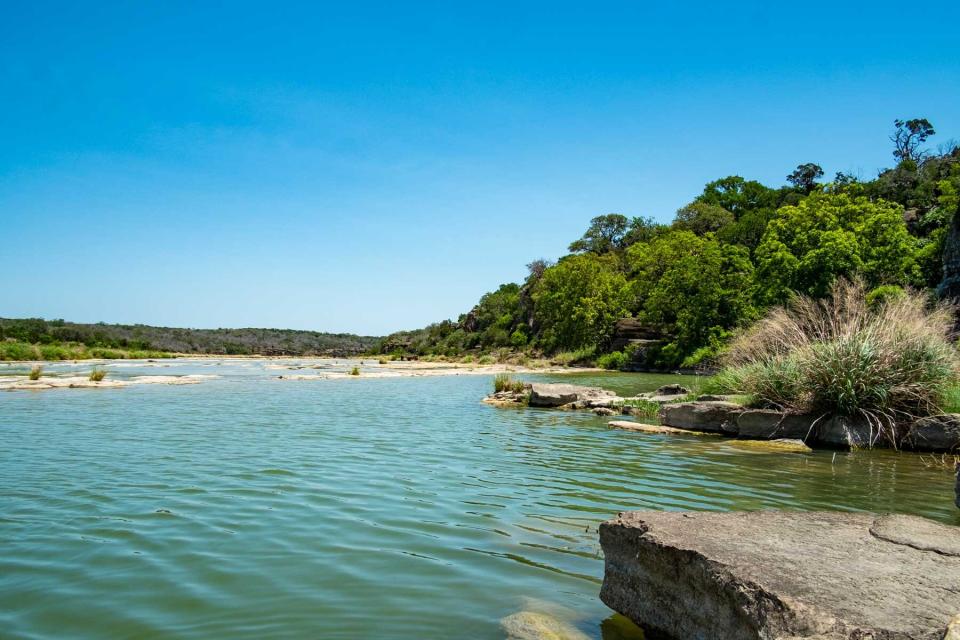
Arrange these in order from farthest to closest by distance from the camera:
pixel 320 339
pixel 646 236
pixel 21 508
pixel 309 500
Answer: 1. pixel 320 339
2. pixel 646 236
3. pixel 309 500
4. pixel 21 508

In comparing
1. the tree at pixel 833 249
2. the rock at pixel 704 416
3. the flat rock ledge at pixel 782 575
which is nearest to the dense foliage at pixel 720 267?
the tree at pixel 833 249

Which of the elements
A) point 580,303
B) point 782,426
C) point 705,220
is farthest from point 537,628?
point 705,220

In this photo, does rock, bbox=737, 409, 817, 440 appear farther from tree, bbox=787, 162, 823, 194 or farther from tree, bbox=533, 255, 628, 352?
tree, bbox=787, 162, 823, 194

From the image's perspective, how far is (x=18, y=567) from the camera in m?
5.57

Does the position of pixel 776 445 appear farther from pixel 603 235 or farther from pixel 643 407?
pixel 603 235

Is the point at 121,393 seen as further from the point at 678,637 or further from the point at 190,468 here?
the point at 678,637

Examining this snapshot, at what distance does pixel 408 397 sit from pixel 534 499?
18.4 metres

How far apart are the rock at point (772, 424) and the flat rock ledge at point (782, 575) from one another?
32.8ft

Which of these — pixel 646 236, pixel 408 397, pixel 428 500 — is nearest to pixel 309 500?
pixel 428 500

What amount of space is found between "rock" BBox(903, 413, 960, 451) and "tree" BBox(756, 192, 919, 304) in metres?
27.0

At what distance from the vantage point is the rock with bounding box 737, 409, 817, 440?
47.0 feet

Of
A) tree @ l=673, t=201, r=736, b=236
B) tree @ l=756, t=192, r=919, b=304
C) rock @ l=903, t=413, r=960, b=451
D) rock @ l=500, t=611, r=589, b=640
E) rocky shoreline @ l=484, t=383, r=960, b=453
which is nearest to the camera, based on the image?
rock @ l=500, t=611, r=589, b=640

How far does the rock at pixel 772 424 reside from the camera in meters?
14.3

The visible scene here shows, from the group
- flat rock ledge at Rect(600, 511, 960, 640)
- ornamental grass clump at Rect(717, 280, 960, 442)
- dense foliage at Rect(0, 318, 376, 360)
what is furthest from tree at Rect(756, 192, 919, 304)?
dense foliage at Rect(0, 318, 376, 360)
